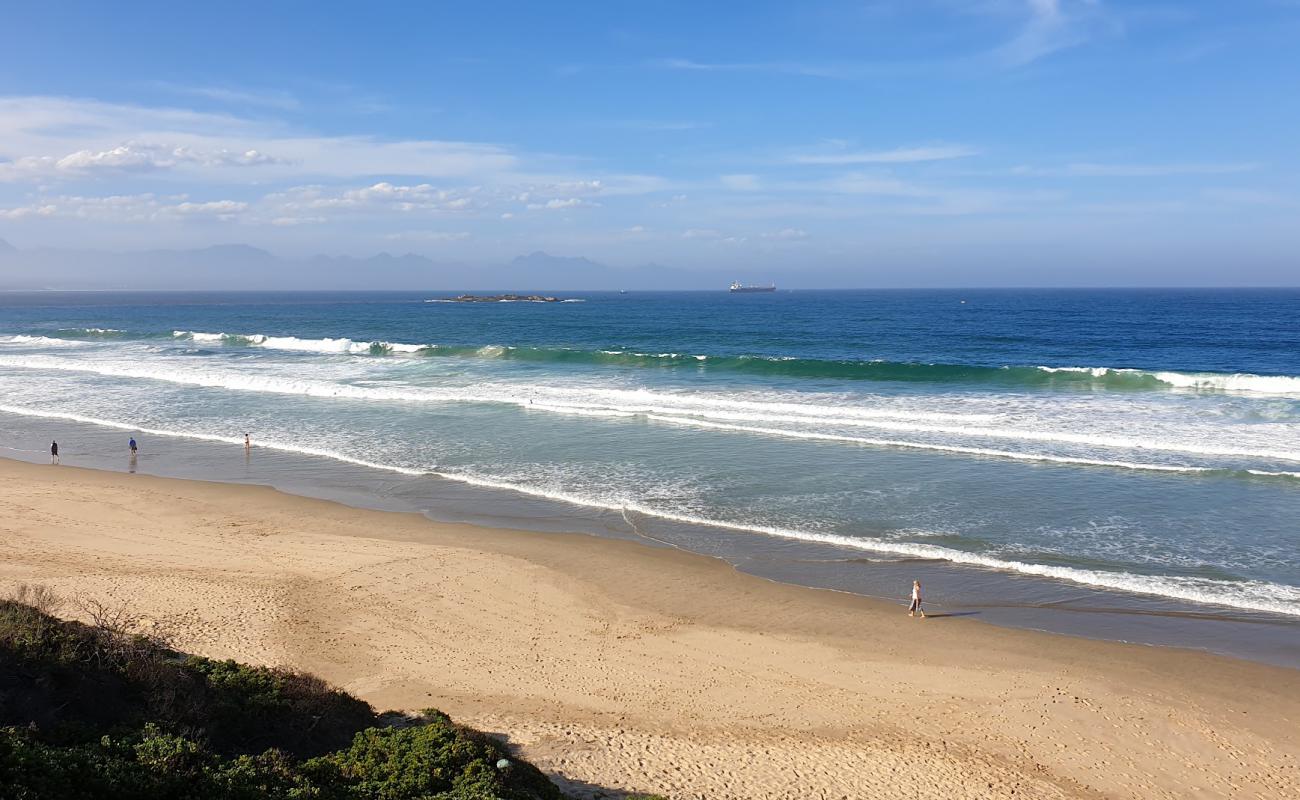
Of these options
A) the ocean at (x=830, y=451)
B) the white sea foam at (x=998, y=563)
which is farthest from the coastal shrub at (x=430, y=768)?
the white sea foam at (x=998, y=563)

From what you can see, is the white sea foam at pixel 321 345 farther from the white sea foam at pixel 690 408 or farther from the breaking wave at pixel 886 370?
the white sea foam at pixel 690 408

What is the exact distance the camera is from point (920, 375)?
40188 millimetres

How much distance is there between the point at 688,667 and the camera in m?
11.0

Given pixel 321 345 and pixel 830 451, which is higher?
pixel 321 345

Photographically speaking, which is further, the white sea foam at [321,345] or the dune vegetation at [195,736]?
the white sea foam at [321,345]

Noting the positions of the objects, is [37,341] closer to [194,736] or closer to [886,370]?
[886,370]

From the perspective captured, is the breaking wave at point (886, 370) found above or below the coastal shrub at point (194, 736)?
above

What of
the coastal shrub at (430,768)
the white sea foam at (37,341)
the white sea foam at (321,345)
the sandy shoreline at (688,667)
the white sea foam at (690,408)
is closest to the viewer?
the coastal shrub at (430,768)

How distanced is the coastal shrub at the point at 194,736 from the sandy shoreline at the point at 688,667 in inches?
64.2

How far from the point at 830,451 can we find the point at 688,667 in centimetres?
1394

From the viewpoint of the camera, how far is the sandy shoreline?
8836 mm

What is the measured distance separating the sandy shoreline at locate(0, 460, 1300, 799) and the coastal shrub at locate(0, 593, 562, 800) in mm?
1631

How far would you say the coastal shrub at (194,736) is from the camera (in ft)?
18.6

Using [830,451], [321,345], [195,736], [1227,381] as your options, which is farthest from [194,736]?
[321,345]
